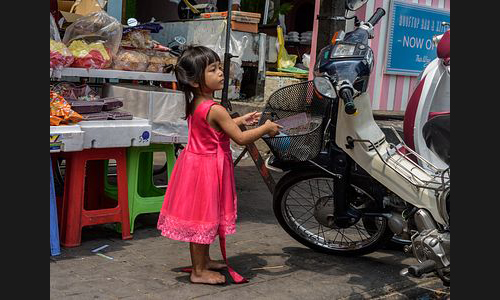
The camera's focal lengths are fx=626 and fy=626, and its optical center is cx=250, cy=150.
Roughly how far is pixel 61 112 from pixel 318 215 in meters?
1.84

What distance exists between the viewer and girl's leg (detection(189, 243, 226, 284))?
3.80 metres

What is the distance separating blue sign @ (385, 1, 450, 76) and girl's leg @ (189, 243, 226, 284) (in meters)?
4.57

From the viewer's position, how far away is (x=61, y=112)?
407 cm

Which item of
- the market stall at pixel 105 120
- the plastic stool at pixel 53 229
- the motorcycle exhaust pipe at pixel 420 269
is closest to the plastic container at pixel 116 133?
the market stall at pixel 105 120

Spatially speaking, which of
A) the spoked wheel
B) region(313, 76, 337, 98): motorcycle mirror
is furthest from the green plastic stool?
region(313, 76, 337, 98): motorcycle mirror

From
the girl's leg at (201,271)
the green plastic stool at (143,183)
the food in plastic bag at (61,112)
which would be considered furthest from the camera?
the green plastic stool at (143,183)

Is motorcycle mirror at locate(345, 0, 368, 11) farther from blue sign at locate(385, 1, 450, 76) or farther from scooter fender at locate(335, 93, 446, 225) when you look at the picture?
blue sign at locate(385, 1, 450, 76)

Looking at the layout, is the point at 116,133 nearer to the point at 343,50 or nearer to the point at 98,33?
the point at 98,33

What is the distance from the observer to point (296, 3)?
13.7m

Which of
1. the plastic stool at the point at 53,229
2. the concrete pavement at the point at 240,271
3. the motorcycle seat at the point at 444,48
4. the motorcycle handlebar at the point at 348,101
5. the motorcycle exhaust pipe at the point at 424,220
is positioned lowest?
the concrete pavement at the point at 240,271

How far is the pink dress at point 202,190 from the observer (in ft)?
12.1

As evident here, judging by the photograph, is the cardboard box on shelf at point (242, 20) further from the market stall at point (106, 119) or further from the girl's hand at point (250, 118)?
the girl's hand at point (250, 118)

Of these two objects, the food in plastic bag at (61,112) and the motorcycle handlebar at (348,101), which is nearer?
the motorcycle handlebar at (348,101)

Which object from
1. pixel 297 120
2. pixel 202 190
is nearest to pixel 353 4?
pixel 297 120
